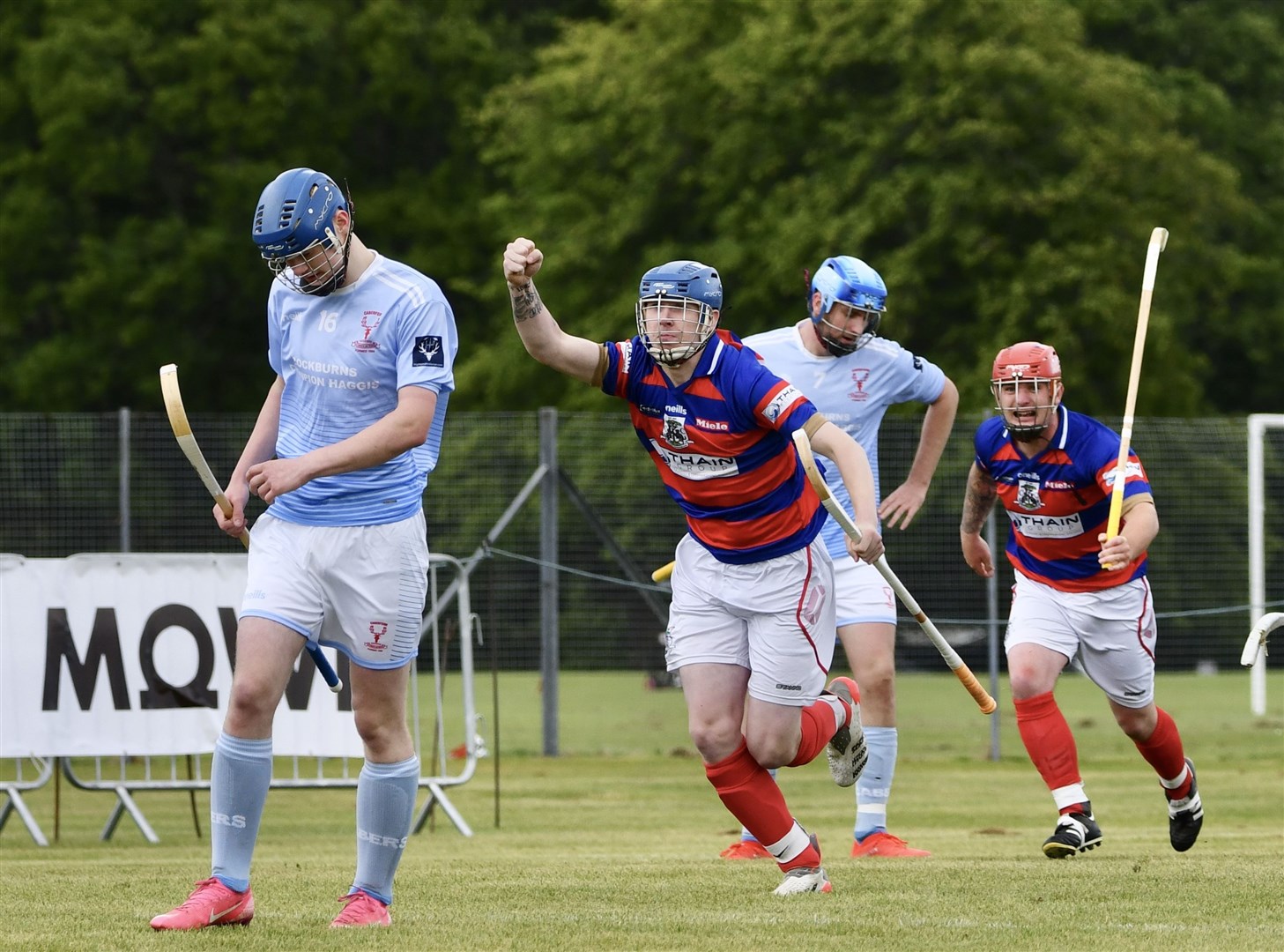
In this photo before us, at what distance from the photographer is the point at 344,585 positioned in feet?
21.2

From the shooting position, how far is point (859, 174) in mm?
29250

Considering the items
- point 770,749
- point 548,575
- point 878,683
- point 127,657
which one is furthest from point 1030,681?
point 548,575

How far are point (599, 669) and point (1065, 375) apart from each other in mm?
12879

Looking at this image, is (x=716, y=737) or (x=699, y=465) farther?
(x=716, y=737)

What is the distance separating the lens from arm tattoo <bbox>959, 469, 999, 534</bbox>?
9.21 meters

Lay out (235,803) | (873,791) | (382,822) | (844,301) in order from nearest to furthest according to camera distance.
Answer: (235,803), (382,822), (844,301), (873,791)

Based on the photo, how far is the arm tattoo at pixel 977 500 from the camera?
30.2 ft

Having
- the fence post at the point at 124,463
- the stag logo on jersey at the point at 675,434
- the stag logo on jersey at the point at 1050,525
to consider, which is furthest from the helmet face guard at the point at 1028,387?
the fence post at the point at 124,463

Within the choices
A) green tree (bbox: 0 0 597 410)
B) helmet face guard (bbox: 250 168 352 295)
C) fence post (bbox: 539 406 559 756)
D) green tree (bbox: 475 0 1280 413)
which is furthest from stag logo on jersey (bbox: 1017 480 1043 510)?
green tree (bbox: 0 0 597 410)

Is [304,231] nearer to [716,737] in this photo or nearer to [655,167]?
[716,737]

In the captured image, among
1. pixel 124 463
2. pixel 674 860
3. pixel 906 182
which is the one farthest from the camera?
pixel 906 182

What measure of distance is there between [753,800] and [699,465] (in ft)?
3.86

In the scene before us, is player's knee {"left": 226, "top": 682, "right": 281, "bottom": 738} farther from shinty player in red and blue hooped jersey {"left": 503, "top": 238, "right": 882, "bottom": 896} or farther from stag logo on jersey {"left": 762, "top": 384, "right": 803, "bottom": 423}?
stag logo on jersey {"left": 762, "top": 384, "right": 803, "bottom": 423}

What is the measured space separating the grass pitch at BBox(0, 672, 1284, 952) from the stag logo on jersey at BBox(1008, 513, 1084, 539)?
1340mm
